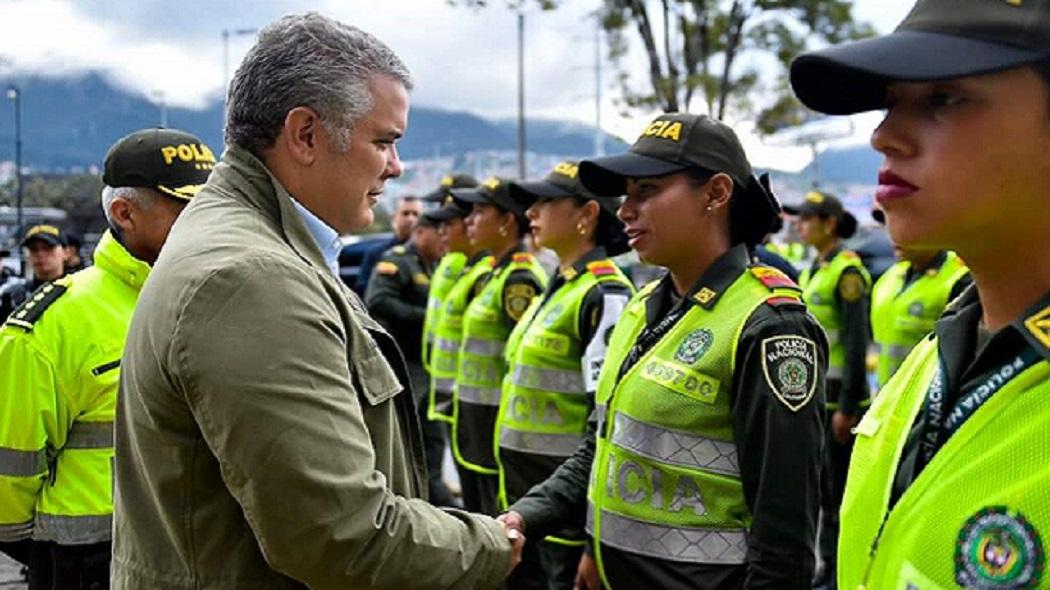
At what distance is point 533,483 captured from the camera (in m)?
4.50

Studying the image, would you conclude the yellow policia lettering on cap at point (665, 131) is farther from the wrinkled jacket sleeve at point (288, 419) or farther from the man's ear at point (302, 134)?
the wrinkled jacket sleeve at point (288, 419)

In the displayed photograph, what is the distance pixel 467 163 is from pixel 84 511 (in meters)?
75.1

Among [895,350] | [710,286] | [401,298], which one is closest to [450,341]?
[401,298]

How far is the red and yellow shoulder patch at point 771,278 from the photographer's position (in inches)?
103

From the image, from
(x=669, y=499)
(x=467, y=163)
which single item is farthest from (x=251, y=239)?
(x=467, y=163)

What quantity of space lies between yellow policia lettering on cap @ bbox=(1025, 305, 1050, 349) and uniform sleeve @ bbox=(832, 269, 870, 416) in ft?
16.3

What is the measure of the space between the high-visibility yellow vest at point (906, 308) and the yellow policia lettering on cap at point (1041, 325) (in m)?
4.56

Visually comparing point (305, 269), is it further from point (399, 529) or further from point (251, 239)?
point (399, 529)

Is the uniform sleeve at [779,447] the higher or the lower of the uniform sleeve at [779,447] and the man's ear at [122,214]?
the lower

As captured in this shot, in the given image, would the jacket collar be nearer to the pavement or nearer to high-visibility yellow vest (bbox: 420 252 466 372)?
the pavement

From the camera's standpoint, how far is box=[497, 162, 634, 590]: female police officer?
4.16m

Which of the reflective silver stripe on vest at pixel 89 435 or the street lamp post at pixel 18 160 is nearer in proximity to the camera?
the reflective silver stripe on vest at pixel 89 435

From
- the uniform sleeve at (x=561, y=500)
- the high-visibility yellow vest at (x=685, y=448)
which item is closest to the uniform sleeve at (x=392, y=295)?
the uniform sleeve at (x=561, y=500)

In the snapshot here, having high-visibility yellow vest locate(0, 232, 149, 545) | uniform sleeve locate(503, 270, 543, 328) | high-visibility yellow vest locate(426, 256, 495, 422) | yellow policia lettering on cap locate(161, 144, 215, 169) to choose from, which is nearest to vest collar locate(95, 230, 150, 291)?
high-visibility yellow vest locate(0, 232, 149, 545)
